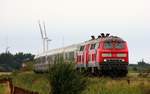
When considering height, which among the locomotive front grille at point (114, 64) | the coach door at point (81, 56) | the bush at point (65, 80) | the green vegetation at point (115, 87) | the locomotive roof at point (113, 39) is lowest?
the green vegetation at point (115, 87)

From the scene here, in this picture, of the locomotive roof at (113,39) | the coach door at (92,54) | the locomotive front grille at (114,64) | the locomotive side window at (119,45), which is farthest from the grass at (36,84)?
the locomotive side window at (119,45)

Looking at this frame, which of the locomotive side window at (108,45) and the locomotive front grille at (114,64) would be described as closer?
the locomotive front grille at (114,64)

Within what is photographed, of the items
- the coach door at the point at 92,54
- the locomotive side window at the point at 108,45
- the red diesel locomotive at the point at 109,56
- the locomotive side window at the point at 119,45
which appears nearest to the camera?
the red diesel locomotive at the point at 109,56

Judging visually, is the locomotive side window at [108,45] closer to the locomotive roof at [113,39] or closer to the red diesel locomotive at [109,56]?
the red diesel locomotive at [109,56]

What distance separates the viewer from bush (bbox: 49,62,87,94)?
2748 cm

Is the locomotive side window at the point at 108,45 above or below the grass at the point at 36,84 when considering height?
above

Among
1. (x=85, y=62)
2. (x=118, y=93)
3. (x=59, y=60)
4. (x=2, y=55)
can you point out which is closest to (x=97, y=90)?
(x=118, y=93)

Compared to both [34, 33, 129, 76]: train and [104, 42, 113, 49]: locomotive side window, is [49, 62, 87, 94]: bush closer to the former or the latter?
[34, 33, 129, 76]: train

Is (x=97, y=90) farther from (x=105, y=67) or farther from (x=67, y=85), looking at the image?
(x=105, y=67)

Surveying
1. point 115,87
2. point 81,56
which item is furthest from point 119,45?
point 115,87

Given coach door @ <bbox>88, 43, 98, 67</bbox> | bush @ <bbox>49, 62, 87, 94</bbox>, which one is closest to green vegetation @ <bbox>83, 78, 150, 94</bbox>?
bush @ <bbox>49, 62, 87, 94</bbox>

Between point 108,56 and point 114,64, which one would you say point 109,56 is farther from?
point 114,64

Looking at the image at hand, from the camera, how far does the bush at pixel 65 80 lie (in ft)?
90.2

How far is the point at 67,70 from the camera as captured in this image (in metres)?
28.0
